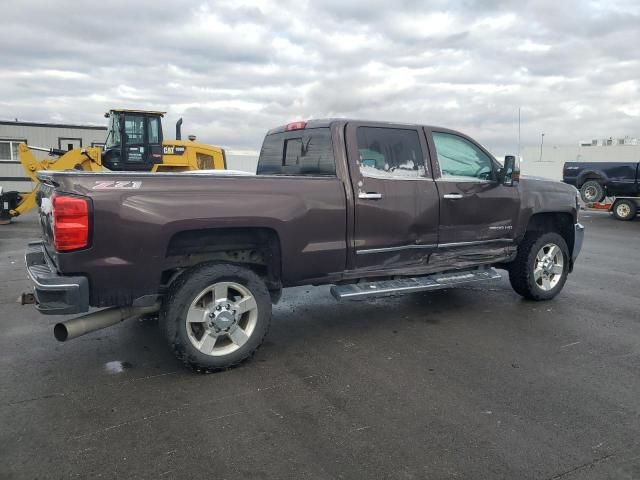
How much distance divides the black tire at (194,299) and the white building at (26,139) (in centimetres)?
2314

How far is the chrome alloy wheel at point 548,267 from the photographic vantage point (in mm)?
6381

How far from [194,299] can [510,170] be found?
371 centimetres

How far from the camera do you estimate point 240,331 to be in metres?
4.32

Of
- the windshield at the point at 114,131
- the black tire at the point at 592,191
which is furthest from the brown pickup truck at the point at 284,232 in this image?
the black tire at the point at 592,191

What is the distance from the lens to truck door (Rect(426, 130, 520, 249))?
217 inches

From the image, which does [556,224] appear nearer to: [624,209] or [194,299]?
[194,299]

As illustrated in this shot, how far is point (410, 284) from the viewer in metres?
5.29

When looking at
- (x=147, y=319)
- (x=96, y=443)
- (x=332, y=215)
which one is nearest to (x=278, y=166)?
(x=332, y=215)

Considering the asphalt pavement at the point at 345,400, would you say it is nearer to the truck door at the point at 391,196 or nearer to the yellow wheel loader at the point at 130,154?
the truck door at the point at 391,196

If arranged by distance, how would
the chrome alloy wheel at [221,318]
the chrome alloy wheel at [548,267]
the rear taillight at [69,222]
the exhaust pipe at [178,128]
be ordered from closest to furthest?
the rear taillight at [69,222] < the chrome alloy wheel at [221,318] < the chrome alloy wheel at [548,267] < the exhaust pipe at [178,128]

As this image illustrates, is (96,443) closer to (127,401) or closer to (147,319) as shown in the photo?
(127,401)

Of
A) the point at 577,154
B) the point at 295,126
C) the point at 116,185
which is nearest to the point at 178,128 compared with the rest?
the point at 295,126

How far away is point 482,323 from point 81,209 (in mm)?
4068

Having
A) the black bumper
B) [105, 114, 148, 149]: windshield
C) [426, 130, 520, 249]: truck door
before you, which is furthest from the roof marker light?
[105, 114, 148, 149]: windshield
